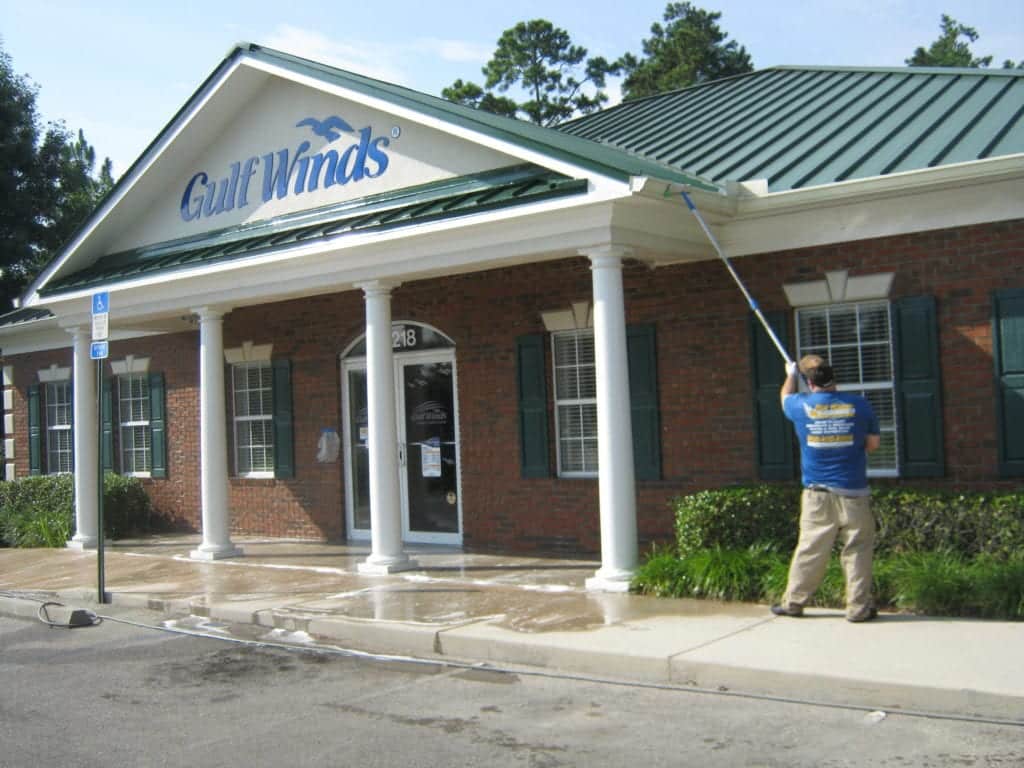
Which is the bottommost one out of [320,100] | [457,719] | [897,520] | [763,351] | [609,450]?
[457,719]

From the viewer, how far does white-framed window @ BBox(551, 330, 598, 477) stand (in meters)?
12.7

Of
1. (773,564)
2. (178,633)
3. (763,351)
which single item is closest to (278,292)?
(178,633)

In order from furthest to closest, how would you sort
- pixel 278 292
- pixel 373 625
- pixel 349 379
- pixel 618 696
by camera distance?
pixel 349 379
pixel 278 292
pixel 373 625
pixel 618 696

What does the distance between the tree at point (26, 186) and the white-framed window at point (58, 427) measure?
9.09 metres

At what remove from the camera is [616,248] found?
10.2 meters

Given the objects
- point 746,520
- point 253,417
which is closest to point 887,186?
point 746,520

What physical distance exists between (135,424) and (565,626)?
11652mm

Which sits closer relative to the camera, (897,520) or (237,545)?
(897,520)

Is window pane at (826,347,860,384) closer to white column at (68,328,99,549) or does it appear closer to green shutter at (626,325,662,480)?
green shutter at (626,325,662,480)

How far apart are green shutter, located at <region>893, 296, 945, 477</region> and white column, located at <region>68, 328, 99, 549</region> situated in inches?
416

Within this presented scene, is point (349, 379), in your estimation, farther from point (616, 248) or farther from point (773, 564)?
point (773, 564)

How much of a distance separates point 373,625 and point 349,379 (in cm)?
646

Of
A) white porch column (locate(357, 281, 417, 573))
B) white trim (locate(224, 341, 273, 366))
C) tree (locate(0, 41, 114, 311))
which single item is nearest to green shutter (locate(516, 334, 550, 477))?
white porch column (locate(357, 281, 417, 573))

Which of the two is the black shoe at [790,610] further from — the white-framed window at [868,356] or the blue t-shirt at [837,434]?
the white-framed window at [868,356]
